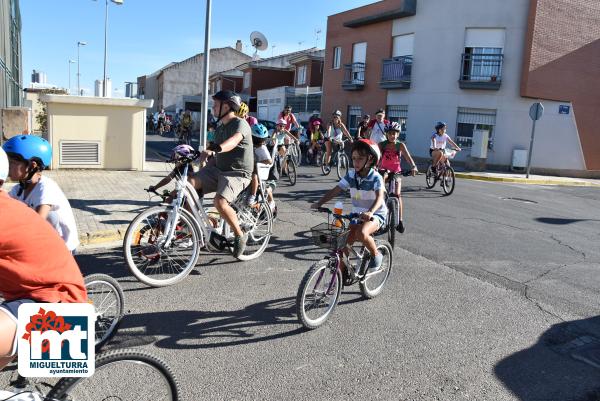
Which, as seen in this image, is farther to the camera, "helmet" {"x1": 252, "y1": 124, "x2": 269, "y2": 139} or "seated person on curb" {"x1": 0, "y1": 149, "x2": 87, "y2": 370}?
"helmet" {"x1": 252, "y1": 124, "x2": 269, "y2": 139}

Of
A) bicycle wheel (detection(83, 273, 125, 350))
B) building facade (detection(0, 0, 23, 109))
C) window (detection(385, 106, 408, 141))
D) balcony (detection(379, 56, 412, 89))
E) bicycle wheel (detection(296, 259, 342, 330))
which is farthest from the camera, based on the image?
window (detection(385, 106, 408, 141))

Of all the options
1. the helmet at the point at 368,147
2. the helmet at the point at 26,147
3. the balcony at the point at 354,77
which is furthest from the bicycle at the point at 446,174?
the balcony at the point at 354,77

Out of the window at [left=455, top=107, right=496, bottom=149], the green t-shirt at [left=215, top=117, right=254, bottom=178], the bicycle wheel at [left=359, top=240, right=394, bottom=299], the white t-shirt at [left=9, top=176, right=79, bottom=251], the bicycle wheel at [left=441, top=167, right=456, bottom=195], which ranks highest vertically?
the window at [left=455, top=107, right=496, bottom=149]

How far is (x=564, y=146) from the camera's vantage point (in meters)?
22.9

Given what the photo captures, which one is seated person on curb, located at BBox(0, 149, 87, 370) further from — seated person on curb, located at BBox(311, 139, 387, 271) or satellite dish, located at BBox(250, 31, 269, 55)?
satellite dish, located at BBox(250, 31, 269, 55)

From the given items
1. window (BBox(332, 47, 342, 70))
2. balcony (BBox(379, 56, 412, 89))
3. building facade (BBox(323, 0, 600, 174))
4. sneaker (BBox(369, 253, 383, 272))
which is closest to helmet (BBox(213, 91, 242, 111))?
sneaker (BBox(369, 253, 383, 272))

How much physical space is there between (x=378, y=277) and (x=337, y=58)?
2811 cm

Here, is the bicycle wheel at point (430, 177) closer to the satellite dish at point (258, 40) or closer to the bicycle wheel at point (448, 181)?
the bicycle wheel at point (448, 181)

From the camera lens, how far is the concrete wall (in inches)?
483

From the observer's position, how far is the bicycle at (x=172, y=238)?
522 cm

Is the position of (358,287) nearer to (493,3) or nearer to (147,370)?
(147,370)

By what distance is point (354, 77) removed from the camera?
2988 centimetres

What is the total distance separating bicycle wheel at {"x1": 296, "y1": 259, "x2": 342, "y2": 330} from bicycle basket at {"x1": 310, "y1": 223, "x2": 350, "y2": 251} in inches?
6.0

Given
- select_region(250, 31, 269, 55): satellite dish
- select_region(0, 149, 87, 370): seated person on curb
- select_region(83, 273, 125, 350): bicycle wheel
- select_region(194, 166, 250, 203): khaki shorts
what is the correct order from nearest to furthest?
select_region(0, 149, 87, 370): seated person on curb < select_region(83, 273, 125, 350): bicycle wheel < select_region(194, 166, 250, 203): khaki shorts < select_region(250, 31, 269, 55): satellite dish
